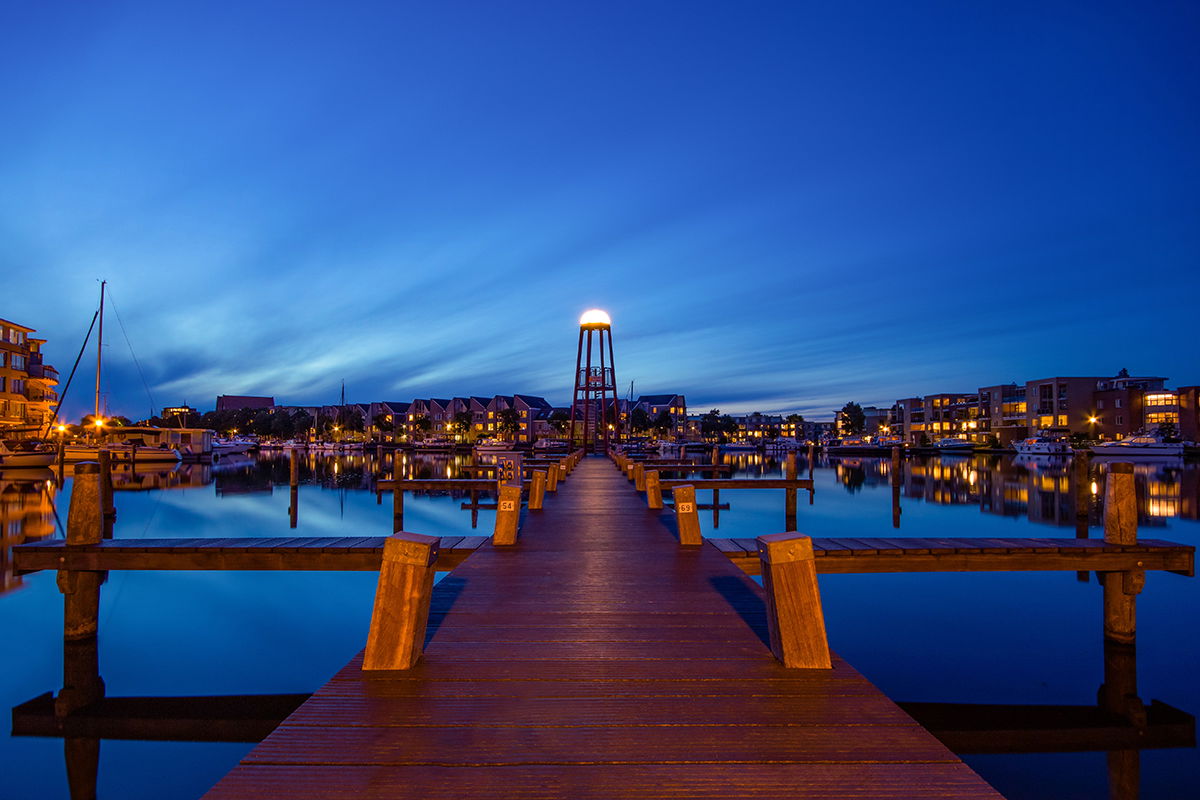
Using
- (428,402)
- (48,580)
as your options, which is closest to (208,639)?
(48,580)

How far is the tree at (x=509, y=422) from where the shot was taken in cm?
12156

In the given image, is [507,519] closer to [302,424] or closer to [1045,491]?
[1045,491]

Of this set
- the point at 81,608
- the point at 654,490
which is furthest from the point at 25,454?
the point at 654,490

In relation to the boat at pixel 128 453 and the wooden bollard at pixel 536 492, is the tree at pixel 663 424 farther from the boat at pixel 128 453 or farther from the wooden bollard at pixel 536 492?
the wooden bollard at pixel 536 492

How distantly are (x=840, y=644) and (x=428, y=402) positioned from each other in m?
136

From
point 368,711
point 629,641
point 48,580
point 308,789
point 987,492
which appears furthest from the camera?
point 987,492

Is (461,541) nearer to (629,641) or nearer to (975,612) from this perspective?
(629,641)

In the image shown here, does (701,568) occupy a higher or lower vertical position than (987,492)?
higher

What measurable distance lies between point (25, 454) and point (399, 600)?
61814 mm

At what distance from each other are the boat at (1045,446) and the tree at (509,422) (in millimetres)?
77345

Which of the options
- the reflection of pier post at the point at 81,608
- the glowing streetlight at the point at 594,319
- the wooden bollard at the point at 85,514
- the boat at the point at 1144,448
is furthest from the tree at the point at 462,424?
the wooden bollard at the point at 85,514

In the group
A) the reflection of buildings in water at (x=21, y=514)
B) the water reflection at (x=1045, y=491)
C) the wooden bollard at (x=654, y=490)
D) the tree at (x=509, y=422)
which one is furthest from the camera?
the tree at (x=509, y=422)

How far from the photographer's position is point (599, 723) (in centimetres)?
376

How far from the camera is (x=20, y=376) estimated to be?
194 feet
